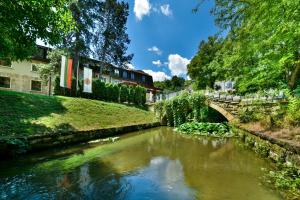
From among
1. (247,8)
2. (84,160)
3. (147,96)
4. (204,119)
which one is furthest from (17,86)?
(247,8)

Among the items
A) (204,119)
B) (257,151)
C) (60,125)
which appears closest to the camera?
(257,151)

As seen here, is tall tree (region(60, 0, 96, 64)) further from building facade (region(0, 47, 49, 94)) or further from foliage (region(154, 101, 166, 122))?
foliage (region(154, 101, 166, 122))

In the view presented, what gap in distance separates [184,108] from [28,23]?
16112 mm

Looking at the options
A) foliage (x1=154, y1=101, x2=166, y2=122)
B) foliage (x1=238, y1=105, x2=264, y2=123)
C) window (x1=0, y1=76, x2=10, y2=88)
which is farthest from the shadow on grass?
window (x1=0, y1=76, x2=10, y2=88)

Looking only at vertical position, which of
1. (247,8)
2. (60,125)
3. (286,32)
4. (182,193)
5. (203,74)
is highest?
(203,74)

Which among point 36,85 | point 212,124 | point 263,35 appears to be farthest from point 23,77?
point 263,35

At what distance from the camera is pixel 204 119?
20.9 m

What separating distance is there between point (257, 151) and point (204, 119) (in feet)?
38.3

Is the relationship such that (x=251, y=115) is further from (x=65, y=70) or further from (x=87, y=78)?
(x=87, y=78)

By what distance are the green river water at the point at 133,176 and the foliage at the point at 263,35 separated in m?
3.63

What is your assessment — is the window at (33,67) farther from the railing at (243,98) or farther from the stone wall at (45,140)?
the railing at (243,98)

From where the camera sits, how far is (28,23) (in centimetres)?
781

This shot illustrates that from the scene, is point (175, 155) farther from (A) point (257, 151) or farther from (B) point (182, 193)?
(B) point (182, 193)

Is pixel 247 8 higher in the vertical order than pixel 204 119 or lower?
higher
